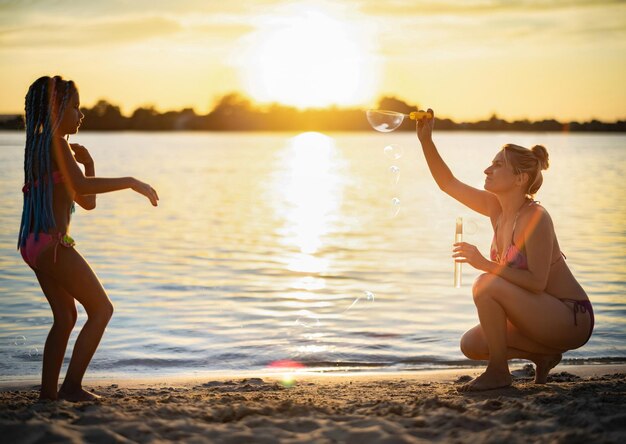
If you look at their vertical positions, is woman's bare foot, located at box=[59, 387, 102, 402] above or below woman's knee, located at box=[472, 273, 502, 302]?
below

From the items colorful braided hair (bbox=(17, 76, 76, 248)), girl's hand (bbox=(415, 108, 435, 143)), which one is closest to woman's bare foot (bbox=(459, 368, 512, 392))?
girl's hand (bbox=(415, 108, 435, 143))

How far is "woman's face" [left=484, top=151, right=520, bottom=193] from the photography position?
541cm

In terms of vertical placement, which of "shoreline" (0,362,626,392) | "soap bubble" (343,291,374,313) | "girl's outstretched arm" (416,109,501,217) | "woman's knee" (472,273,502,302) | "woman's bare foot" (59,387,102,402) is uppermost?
"girl's outstretched arm" (416,109,501,217)

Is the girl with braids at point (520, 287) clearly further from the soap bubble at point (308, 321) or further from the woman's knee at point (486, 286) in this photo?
the soap bubble at point (308, 321)

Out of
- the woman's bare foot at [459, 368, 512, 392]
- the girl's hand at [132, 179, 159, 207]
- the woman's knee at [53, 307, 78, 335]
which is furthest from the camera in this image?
the woman's bare foot at [459, 368, 512, 392]

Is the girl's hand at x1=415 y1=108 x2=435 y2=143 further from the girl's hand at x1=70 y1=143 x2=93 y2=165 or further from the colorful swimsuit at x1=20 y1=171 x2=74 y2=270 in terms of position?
the colorful swimsuit at x1=20 y1=171 x2=74 y2=270

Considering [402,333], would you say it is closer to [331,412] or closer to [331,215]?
[331,412]

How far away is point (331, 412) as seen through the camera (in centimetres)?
484

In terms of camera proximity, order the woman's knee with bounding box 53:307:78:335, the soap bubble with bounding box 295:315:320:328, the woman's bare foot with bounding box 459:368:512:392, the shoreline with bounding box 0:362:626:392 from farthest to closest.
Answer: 1. the soap bubble with bounding box 295:315:320:328
2. the shoreline with bounding box 0:362:626:392
3. the woman's bare foot with bounding box 459:368:512:392
4. the woman's knee with bounding box 53:307:78:335

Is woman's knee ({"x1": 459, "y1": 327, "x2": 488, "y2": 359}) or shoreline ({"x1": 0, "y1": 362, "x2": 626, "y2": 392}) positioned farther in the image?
shoreline ({"x1": 0, "y1": 362, "x2": 626, "y2": 392})

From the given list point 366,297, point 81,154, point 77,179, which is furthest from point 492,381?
point 366,297

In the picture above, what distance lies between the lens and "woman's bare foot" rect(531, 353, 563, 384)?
5633 mm

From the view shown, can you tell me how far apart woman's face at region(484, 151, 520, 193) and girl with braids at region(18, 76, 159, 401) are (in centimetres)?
226

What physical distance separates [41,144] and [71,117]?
0.77ft
